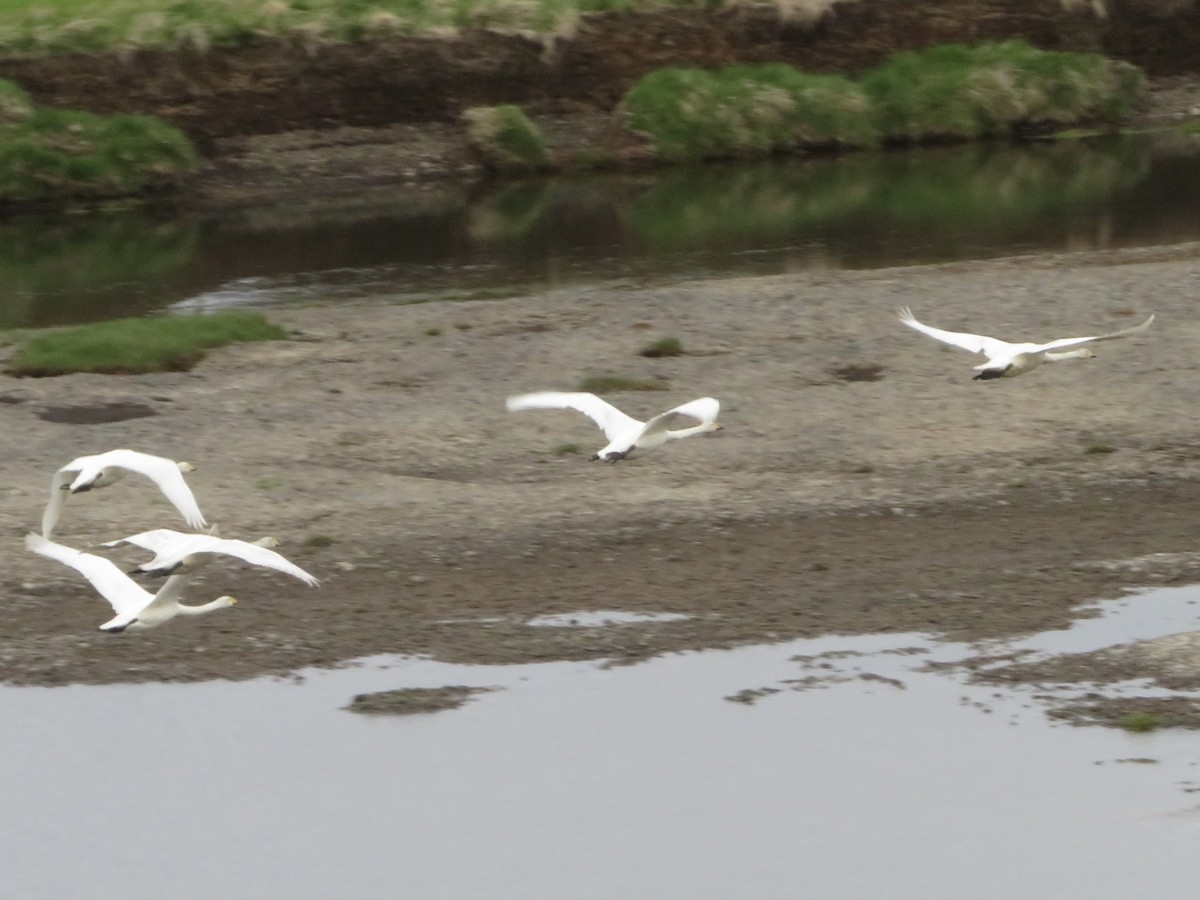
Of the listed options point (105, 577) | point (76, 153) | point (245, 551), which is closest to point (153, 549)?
point (105, 577)

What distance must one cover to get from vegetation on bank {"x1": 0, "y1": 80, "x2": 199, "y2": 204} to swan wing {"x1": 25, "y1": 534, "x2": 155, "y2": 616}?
26.3m

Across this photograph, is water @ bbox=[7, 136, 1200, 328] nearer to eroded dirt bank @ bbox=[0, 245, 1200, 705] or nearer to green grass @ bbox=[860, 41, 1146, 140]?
green grass @ bbox=[860, 41, 1146, 140]

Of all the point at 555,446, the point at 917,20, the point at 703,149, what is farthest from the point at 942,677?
the point at 917,20

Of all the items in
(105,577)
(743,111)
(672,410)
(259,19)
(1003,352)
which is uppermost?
(259,19)

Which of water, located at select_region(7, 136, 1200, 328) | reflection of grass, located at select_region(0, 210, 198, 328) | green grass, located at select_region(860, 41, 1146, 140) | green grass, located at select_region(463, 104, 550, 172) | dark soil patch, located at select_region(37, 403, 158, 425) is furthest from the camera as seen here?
green grass, located at select_region(860, 41, 1146, 140)

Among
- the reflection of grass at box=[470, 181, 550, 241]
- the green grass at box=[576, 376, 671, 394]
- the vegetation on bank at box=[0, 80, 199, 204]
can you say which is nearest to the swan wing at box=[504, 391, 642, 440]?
the green grass at box=[576, 376, 671, 394]

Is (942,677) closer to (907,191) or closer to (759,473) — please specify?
(759,473)

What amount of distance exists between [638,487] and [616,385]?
3.34 m

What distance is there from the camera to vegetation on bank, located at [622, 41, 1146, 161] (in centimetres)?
4381

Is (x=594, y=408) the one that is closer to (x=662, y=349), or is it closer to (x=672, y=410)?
(x=672, y=410)

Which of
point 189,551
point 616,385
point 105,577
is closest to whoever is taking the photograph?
point 189,551

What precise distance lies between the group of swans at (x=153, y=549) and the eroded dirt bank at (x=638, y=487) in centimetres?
62

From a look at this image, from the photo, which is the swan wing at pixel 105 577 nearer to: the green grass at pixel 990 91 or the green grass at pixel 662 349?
the green grass at pixel 662 349

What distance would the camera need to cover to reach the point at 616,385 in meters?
22.2
